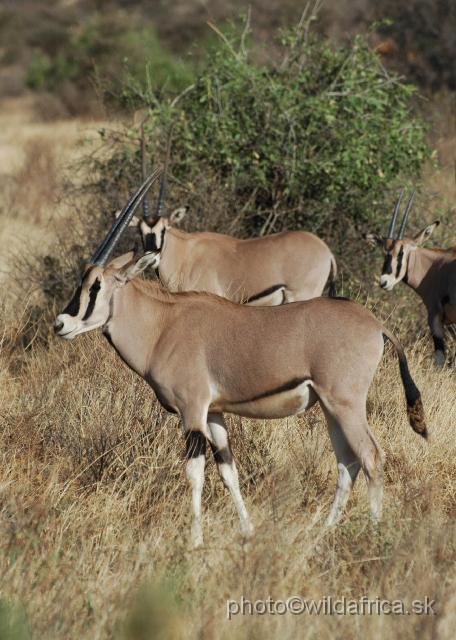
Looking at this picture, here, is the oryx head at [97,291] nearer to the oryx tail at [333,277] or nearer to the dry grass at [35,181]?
the oryx tail at [333,277]

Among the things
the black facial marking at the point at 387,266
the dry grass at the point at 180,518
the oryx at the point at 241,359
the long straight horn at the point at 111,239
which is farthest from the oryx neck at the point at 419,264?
the long straight horn at the point at 111,239

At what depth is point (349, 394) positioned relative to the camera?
194 inches

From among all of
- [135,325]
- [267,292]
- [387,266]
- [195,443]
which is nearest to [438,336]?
[387,266]

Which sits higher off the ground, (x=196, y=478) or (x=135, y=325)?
(x=135, y=325)

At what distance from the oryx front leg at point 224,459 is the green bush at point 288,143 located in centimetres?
512

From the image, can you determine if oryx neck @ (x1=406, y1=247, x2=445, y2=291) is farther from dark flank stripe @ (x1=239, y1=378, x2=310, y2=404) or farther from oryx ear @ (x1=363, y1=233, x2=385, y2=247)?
dark flank stripe @ (x1=239, y1=378, x2=310, y2=404)

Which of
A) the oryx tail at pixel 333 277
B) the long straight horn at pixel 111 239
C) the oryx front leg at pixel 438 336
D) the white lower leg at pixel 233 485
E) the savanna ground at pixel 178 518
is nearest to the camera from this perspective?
the savanna ground at pixel 178 518

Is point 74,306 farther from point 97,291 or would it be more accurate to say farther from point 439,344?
point 439,344

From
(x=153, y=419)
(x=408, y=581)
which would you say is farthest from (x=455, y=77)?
(x=408, y=581)

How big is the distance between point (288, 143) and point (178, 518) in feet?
19.9

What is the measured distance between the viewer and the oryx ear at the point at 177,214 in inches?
383

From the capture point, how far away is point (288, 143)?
10141 mm

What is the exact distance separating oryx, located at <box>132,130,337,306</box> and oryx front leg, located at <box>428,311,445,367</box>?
1.15m

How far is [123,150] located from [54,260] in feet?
5.48
